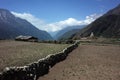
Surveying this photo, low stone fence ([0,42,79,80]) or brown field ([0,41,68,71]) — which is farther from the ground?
brown field ([0,41,68,71])

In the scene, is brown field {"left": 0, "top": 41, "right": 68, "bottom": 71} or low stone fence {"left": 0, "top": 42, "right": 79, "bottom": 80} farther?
brown field {"left": 0, "top": 41, "right": 68, "bottom": 71}

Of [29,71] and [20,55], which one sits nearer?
[29,71]

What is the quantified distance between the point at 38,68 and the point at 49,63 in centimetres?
416

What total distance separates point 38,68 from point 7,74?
200 inches

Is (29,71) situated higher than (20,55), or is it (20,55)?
(20,55)

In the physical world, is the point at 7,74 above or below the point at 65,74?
above

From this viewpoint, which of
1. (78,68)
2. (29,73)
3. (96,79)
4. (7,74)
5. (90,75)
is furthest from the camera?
(78,68)

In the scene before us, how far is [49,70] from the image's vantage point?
21.2 metres

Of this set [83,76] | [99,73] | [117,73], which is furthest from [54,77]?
[117,73]

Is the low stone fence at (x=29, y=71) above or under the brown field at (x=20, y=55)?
under

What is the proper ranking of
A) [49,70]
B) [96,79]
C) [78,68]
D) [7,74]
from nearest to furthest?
[7,74], [96,79], [49,70], [78,68]

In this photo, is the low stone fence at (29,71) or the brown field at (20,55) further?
the brown field at (20,55)

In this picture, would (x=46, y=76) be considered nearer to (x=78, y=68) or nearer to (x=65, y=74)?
(x=65, y=74)

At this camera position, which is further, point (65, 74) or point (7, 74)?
point (65, 74)
